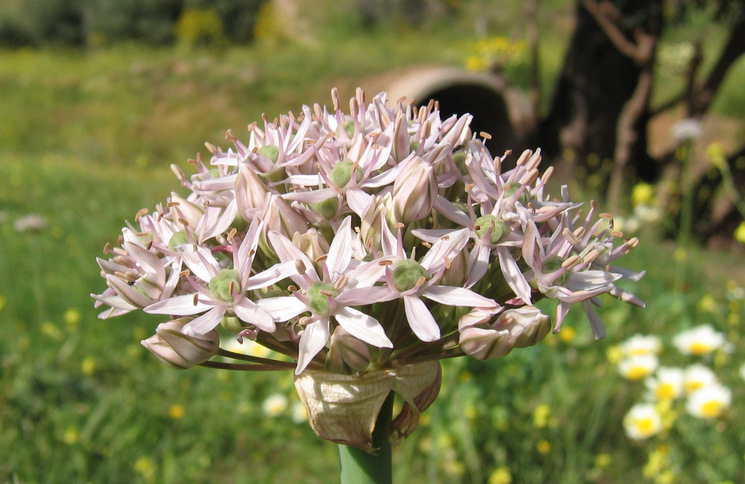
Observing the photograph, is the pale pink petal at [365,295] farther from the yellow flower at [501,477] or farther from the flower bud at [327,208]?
the yellow flower at [501,477]

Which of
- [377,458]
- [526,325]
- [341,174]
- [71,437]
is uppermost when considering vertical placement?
[341,174]

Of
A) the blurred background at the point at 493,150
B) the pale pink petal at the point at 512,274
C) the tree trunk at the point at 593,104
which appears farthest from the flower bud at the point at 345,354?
the tree trunk at the point at 593,104

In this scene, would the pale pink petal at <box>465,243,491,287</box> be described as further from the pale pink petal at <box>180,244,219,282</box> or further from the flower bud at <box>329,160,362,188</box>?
the pale pink petal at <box>180,244,219,282</box>

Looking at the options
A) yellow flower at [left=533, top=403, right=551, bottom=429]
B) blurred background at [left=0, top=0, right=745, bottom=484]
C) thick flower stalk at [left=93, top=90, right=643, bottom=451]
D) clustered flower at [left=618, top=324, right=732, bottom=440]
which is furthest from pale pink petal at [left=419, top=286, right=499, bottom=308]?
yellow flower at [left=533, top=403, right=551, bottom=429]

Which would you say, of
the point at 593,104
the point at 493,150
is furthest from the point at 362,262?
the point at 493,150

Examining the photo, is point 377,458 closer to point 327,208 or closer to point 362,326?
point 362,326

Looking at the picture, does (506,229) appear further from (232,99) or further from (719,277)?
(232,99)
